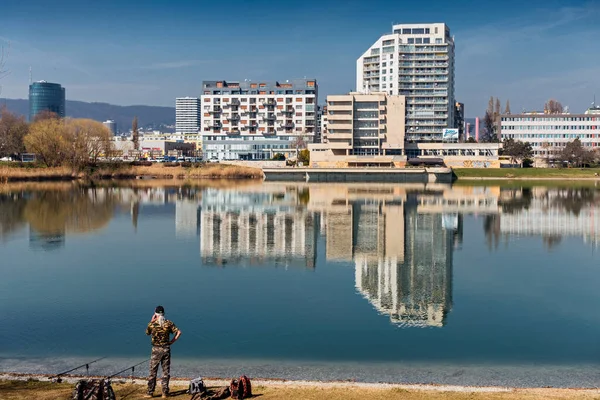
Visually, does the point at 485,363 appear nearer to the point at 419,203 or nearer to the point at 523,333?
the point at 523,333

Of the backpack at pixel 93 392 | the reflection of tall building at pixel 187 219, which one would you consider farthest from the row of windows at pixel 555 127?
the backpack at pixel 93 392

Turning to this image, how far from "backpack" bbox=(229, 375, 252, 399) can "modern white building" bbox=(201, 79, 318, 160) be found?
149 metres

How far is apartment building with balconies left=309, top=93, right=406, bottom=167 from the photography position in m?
140

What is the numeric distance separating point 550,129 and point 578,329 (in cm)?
15582

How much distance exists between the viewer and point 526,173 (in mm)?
128000

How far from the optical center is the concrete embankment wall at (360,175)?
123812mm

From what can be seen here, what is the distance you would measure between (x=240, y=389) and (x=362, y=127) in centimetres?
13065

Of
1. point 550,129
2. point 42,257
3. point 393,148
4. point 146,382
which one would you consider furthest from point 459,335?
point 550,129

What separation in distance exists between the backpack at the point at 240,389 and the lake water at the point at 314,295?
2.72 m

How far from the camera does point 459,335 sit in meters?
20.0

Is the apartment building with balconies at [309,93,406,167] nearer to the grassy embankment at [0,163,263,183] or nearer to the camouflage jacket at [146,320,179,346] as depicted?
the grassy embankment at [0,163,263,183]

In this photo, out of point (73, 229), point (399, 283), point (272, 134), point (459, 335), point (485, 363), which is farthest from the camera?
point (272, 134)

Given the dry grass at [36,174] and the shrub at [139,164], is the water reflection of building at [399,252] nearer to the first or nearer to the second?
the dry grass at [36,174]

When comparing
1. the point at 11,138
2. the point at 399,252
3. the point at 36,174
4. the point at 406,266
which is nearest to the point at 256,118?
the point at 11,138
